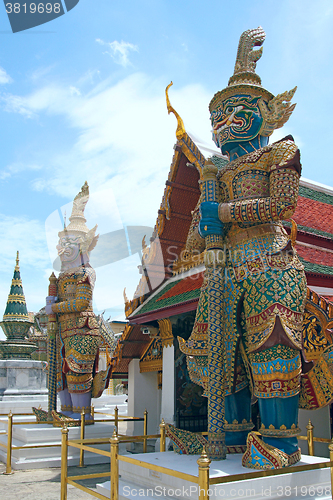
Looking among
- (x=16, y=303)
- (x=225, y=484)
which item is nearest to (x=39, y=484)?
(x=225, y=484)

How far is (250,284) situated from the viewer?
13.8ft

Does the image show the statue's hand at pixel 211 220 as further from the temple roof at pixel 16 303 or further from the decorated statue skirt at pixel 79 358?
the temple roof at pixel 16 303

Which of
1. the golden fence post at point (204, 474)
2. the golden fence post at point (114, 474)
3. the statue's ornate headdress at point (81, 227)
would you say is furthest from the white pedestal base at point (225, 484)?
the statue's ornate headdress at point (81, 227)

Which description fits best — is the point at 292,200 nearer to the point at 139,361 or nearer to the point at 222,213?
the point at 222,213

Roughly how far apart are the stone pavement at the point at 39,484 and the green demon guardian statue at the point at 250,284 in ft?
8.04

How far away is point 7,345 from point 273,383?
12211mm

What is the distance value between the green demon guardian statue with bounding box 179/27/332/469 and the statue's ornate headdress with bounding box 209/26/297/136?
1cm

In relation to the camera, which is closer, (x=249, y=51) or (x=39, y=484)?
(x=249, y=51)

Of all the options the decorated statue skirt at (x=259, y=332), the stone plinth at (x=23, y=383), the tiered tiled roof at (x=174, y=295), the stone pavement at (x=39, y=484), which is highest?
the tiered tiled roof at (x=174, y=295)

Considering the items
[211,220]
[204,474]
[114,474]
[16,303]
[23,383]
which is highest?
[211,220]

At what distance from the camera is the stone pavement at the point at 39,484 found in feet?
18.0

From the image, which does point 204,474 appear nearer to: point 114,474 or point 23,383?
point 114,474

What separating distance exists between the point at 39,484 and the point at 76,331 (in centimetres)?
277

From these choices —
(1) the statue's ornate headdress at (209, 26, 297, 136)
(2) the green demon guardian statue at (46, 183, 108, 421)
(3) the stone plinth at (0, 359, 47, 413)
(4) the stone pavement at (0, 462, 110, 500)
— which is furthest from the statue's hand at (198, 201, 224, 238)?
(3) the stone plinth at (0, 359, 47, 413)
